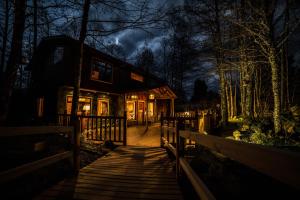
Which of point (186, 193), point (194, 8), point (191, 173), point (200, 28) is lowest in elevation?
point (186, 193)

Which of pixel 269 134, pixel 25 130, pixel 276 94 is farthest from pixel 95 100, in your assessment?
pixel 25 130

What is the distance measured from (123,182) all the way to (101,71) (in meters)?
13.1

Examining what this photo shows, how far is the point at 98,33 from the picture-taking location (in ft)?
26.5

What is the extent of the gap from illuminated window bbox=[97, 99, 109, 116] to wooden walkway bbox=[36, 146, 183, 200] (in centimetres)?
998

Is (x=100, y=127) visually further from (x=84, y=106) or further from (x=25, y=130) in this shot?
(x=84, y=106)

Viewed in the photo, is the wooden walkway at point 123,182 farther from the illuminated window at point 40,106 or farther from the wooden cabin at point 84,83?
the illuminated window at point 40,106

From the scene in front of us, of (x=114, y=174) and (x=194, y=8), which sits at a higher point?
(x=194, y=8)

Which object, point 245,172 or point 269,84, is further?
point 269,84

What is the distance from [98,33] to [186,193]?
694 centimetres

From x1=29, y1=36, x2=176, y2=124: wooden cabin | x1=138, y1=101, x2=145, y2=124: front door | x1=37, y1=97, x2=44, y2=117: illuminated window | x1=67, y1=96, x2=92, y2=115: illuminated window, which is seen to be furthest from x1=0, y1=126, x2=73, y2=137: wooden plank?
x1=138, y1=101, x2=145, y2=124: front door

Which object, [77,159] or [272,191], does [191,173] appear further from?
[77,159]

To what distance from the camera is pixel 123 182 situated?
3.99m

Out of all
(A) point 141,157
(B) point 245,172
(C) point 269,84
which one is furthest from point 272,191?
(C) point 269,84

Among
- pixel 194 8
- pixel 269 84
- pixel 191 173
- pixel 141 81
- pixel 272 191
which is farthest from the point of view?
pixel 141 81
